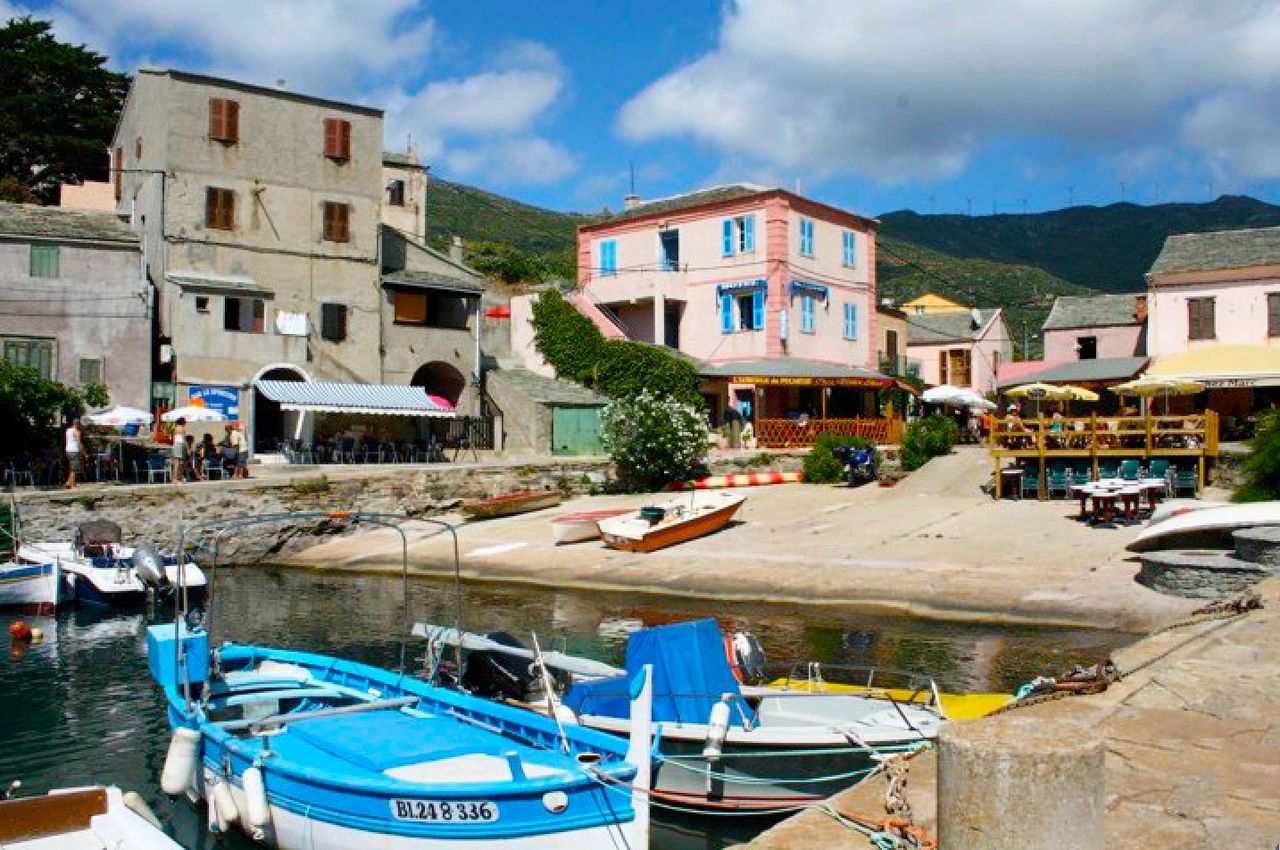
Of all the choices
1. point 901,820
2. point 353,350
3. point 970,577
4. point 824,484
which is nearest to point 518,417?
point 353,350

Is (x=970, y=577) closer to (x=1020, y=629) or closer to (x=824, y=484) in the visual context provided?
(x=1020, y=629)

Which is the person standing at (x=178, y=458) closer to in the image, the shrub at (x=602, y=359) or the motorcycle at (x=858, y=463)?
the shrub at (x=602, y=359)

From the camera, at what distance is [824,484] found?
3519cm

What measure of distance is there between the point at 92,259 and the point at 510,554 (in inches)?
792

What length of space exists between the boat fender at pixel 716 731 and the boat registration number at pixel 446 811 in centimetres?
244

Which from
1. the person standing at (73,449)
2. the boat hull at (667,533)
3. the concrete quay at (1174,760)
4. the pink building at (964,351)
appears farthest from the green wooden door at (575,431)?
the concrete quay at (1174,760)

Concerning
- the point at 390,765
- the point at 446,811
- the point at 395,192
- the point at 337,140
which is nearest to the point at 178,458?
the point at 337,140

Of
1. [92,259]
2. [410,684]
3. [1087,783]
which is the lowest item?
[410,684]

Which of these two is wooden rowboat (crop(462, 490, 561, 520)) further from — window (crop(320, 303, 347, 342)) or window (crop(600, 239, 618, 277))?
window (crop(600, 239, 618, 277))

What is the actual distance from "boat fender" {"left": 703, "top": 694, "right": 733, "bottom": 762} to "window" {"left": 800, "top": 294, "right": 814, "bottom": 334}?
35.9 m

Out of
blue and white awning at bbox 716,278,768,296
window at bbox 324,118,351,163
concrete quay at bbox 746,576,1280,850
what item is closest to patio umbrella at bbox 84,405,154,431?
window at bbox 324,118,351,163

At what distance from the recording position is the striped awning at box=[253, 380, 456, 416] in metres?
37.9

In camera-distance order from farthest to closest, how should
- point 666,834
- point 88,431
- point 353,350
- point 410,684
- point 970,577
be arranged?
1. point 353,350
2. point 88,431
3. point 970,577
4. point 410,684
5. point 666,834

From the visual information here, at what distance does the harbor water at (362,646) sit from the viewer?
12398mm
